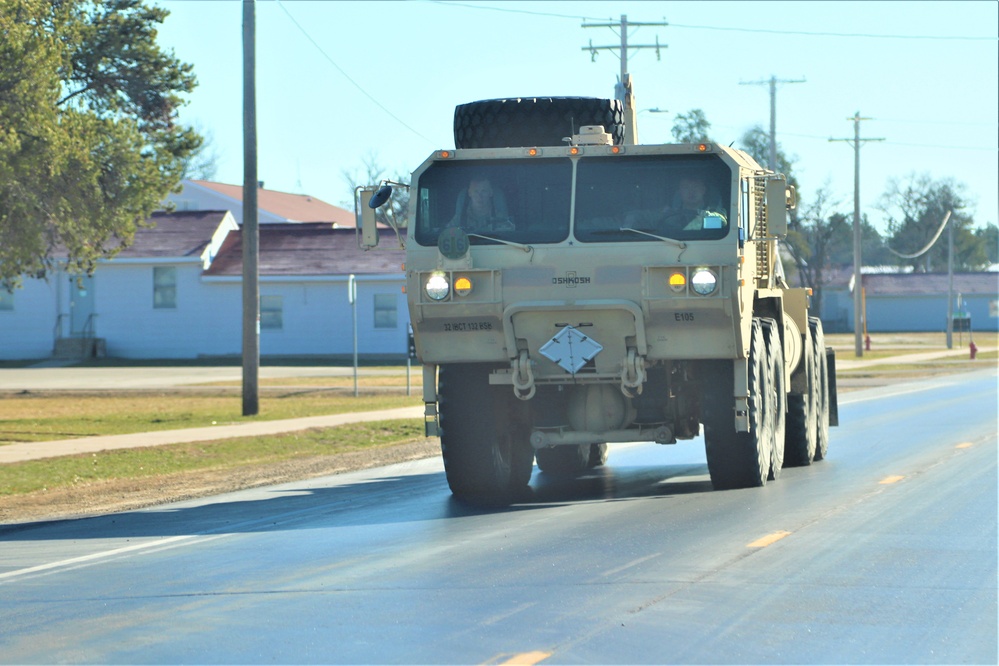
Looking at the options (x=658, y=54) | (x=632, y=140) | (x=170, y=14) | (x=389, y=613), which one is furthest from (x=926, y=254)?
(x=389, y=613)

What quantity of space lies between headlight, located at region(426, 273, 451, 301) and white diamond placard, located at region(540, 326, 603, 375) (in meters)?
1.07

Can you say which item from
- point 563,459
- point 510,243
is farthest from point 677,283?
point 563,459

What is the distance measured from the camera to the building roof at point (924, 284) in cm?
10856

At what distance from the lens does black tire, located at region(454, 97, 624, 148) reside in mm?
14633

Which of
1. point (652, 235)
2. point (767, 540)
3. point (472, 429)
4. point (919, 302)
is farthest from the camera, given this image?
point (919, 302)

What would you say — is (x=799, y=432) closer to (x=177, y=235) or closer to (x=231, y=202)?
(x=177, y=235)

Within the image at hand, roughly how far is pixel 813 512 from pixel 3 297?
47.1 meters

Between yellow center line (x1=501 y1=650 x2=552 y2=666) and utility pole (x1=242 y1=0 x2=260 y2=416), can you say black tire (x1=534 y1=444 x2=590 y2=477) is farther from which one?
utility pole (x1=242 y1=0 x2=260 y2=416)

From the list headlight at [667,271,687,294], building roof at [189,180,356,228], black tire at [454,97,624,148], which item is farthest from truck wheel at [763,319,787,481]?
building roof at [189,180,356,228]

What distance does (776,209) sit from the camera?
520 inches

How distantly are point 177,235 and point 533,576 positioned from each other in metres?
47.8

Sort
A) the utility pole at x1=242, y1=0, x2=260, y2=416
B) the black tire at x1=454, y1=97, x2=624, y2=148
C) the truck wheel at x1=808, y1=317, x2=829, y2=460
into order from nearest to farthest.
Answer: the black tire at x1=454, y1=97, x2=624, y2=148 < the truck wheel at x1=808, y1=317, x2=829, y2=460 < the utility pole at x1=242, y1=0, x2=260, y2=416

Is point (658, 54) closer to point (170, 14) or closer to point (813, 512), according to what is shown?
point (170, 14)

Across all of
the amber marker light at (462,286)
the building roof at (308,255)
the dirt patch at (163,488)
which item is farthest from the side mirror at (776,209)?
the building roof at (308,255)
